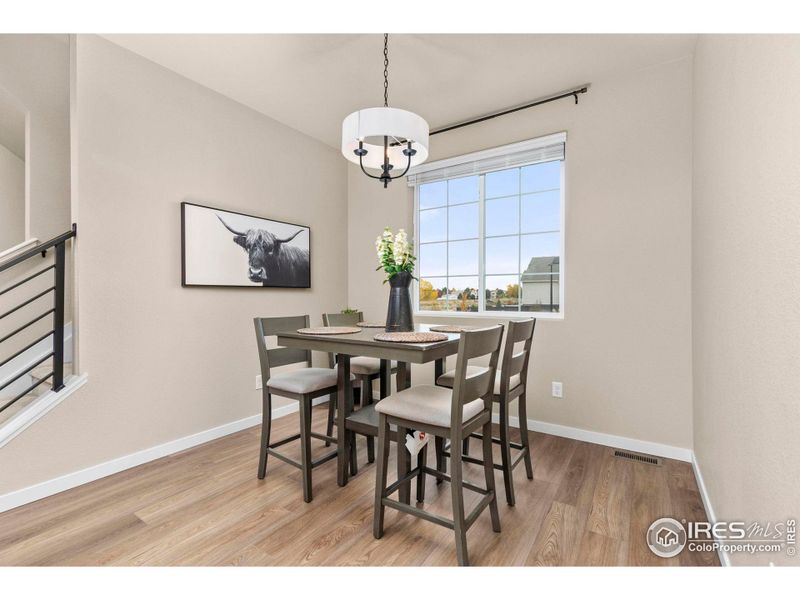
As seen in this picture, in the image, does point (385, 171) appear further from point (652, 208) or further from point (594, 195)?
point (652, 208)

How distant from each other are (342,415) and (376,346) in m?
0.66

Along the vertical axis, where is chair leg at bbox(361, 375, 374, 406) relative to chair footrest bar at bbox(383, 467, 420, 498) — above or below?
above

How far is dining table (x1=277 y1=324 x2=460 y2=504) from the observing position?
66.0 inches

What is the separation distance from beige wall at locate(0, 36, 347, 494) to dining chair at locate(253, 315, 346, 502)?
0.51 m

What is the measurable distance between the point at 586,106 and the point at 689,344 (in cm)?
A: 183

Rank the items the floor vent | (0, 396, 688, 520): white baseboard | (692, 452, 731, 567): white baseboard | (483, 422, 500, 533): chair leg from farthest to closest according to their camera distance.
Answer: the floor vent, (0, 396, 688, 520): white baseboard, (483, 422, 500, 533): chair leg, (692, 452, 731, 567): white baseboard

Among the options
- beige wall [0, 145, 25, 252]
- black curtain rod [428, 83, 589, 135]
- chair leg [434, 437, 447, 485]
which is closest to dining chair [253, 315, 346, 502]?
chair leg [434, 437, 447, 485]

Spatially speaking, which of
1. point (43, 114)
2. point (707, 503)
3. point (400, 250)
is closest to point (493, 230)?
point (400, 250)

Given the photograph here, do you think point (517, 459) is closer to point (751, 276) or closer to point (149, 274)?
point (751, 276)

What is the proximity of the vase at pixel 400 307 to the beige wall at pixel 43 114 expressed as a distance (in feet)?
8.86

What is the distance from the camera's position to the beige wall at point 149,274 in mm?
2188

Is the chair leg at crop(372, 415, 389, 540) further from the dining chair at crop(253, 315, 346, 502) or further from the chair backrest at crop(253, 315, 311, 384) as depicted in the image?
the chair backrest at crop(253, 315, 311, 384)
